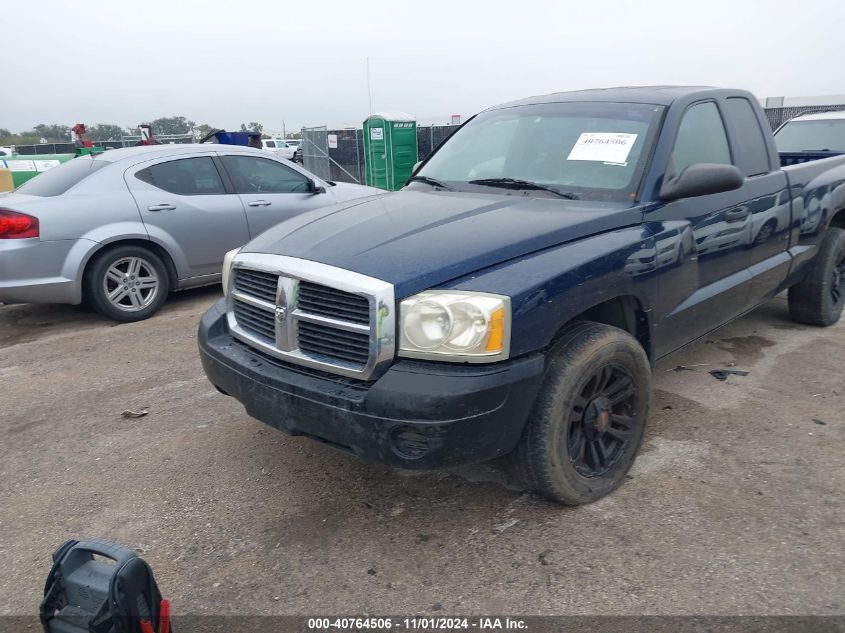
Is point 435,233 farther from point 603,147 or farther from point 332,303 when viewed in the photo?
point 603,147

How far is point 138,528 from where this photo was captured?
9.39ft

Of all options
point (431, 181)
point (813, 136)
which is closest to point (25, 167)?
point (431, 181)

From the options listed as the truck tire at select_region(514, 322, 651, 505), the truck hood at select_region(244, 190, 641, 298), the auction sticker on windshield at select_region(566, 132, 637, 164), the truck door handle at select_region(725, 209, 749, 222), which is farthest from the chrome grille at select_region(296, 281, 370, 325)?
the truck door handle at select_region(725, 209, 749, 222)

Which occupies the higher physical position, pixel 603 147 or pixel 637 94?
pixel 637 94

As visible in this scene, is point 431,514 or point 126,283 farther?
point 126,283

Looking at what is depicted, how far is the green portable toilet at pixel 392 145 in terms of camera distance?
16266 mm

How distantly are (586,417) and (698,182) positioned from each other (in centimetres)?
126

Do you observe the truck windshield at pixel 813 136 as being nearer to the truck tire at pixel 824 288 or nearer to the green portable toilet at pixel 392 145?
the truck tire at pixel 824 288

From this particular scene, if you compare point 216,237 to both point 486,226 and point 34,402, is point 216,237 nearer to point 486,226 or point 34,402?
point 34,402

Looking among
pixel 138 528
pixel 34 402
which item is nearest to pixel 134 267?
pixel 34 402

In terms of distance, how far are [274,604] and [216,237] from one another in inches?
186

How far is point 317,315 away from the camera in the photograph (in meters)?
2.62

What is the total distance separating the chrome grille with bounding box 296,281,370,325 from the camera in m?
2.47

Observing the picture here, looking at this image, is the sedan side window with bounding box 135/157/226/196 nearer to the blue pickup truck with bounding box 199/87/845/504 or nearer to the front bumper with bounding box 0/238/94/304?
the front bumper with bounding box 0/238/94/304
